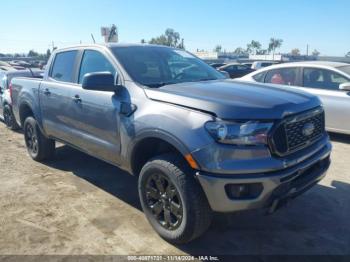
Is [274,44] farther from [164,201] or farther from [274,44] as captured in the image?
[164,201]

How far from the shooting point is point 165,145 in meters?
3.76

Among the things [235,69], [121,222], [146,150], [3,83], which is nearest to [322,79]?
[146,150]

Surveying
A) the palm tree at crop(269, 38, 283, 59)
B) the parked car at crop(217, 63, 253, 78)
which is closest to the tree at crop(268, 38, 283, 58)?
the palm tree at crop(269, 38, 283, 59)

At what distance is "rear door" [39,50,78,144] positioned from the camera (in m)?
4.99

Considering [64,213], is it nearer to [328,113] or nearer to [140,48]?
[140,48]

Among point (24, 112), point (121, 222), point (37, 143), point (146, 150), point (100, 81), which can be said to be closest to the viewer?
point (100, 81)

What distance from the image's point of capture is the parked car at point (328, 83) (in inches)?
275

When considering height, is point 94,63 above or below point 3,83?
above

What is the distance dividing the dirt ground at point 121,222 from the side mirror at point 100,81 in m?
1.47

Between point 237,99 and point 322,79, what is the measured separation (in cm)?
480

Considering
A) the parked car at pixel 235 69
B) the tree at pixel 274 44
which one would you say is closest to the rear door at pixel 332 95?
the parked car at pixel 235 69

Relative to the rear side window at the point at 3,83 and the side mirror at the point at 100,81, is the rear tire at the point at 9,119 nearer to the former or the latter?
the rear side window at the point at 3,83

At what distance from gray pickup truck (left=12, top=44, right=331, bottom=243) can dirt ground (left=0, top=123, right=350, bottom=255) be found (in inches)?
13.9

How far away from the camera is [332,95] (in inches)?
281
